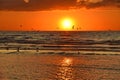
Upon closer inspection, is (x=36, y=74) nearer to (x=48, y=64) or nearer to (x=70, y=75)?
(x=70, y=75)

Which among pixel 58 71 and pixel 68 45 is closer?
pixel 58 71

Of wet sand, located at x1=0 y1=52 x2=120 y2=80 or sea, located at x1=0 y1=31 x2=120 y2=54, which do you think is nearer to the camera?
wet sand, located at x1=0 y1=52 x2=120 y2=80

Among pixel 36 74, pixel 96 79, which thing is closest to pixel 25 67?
pixel 36 74

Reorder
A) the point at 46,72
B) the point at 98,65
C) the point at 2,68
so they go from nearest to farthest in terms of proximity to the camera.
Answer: the point at 46,72, the point at 2,68, the point at 98,65

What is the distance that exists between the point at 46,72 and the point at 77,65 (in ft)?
18.6

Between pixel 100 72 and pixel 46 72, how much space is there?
4.86 m

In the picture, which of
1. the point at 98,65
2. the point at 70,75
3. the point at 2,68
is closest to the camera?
the point at 70,75

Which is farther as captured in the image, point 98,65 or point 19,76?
point 98,65

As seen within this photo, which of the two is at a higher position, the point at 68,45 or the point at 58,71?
the point at 68,45

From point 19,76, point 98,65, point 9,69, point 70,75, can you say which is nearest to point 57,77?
point 70,75

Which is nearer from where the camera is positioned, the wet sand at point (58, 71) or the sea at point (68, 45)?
the wet sand at point (58, 71)

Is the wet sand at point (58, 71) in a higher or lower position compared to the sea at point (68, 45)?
lower

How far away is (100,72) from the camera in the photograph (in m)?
29.5

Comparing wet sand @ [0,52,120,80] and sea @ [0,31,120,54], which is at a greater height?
sea @ [0,31,120,54]
